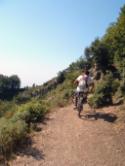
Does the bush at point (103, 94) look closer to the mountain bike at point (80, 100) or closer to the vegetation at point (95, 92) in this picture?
the vegetation at point (95, 92)

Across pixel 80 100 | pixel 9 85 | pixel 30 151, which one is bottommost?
pixel 30 151

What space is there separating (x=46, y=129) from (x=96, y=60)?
1280cm

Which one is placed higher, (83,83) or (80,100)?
(83,83)

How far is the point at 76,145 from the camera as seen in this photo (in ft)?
34.8

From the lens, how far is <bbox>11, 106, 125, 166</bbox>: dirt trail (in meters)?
9.57

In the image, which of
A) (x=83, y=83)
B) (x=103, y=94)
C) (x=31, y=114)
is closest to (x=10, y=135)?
(x=31, y=114)

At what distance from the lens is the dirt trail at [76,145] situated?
9570 millimetres

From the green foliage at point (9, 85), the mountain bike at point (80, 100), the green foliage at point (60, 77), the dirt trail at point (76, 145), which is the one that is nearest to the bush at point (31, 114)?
the dirt trail at point (76, 145)

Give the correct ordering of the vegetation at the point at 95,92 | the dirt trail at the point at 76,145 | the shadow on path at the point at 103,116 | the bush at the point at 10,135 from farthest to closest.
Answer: the shadow on path at the point at 103,116 < the vegetation at the point at 95,92 < the bush at the point at 10,135 < the dirt trail at the point at 76,145

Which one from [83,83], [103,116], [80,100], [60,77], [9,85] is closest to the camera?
[103,116]

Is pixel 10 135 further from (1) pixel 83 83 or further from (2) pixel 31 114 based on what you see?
(1) pixel 83 83

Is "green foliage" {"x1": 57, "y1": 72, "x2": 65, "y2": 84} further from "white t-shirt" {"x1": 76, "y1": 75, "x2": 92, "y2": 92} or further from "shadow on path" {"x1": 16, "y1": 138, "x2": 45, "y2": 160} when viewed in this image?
"shadow on path" {"x1": 16, "y1": 138, "x2": 45, "y2": 160}

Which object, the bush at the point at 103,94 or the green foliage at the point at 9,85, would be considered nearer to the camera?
the bush at the point at 103,94

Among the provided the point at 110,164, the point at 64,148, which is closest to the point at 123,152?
the point at 110,164
